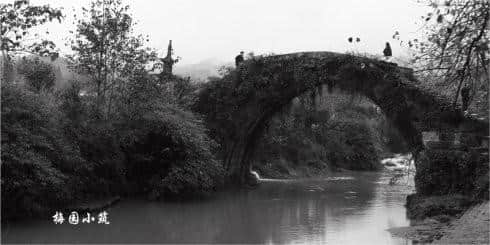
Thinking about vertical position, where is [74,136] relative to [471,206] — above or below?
above

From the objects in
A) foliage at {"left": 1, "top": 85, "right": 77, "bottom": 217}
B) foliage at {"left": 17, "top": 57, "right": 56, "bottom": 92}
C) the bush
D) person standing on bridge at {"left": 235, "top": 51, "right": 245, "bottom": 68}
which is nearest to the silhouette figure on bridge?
person standing on bridge at {"left": 235, "top": 51, "right": 245, "bottom": 68}

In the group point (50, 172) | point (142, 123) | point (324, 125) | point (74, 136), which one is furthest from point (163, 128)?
point (324, 125)

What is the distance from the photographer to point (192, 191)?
15883mm

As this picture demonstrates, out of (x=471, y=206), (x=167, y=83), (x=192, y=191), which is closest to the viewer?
(x=471, y=206)

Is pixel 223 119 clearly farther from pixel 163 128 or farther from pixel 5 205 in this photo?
pixel 5 205

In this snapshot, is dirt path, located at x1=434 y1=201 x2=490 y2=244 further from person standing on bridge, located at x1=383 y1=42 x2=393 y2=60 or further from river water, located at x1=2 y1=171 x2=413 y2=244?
person standing on bridge, located at x1=383 y1=42 x2=393 y2=60

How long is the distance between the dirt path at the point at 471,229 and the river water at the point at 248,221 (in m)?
0.97

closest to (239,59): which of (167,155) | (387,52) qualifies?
(387,52)

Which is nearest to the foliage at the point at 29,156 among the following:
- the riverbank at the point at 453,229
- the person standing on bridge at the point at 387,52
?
the riverbank at the point at 453,229

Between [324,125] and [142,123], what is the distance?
15929mm

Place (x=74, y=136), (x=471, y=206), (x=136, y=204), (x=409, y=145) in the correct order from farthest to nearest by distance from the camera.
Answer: (x=409, y=145), (x=136, y=204), (x=74, y=136), (x=471, y=206)

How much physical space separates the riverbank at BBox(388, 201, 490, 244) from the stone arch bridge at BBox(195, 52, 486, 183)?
13.9 feet

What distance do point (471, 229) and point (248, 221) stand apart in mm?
5538

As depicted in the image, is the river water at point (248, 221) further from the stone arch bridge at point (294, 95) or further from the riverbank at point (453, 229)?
the stone arch bridge at point (294, 95)
